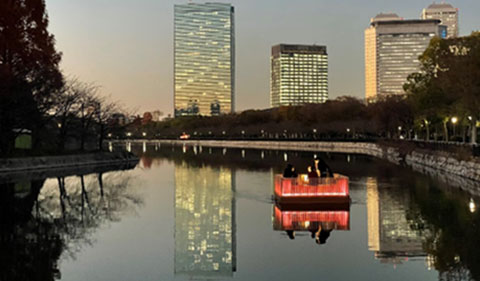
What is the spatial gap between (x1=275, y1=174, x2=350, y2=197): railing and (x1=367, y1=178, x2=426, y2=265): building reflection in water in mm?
1335

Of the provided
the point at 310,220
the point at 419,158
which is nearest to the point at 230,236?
the point at 310,220

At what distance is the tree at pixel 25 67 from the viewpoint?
3903cm

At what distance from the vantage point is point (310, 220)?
1673 cm

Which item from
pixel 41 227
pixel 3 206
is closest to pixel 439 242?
pixel 41 227

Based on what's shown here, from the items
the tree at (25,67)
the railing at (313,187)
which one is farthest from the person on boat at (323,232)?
the tree at (25,67)

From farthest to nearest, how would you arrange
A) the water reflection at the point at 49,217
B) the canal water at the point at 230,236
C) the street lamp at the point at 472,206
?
1. the street lamp at the point at 472,206
2. the water reflection at the point at 49,217
3. the canal water at the point at 230,236

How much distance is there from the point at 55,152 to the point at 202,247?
117 ft

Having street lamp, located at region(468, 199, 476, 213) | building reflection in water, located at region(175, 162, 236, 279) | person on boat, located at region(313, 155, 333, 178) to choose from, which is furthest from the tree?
street lamp, located at region(468, 199, 476, 213)

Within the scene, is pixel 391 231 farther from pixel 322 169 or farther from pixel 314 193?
pixel 322 169

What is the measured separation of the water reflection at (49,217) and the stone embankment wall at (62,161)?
7.11 metres

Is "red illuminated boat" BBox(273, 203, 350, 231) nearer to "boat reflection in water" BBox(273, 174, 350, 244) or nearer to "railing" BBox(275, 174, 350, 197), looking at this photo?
"boat reflection in water" BBox(273, 174, 350, 244)

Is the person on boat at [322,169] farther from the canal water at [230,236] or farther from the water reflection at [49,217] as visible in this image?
the water reflection at [49,217]

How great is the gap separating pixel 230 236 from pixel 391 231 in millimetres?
4547

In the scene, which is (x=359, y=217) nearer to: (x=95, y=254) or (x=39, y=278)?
(x=95, y=254)
